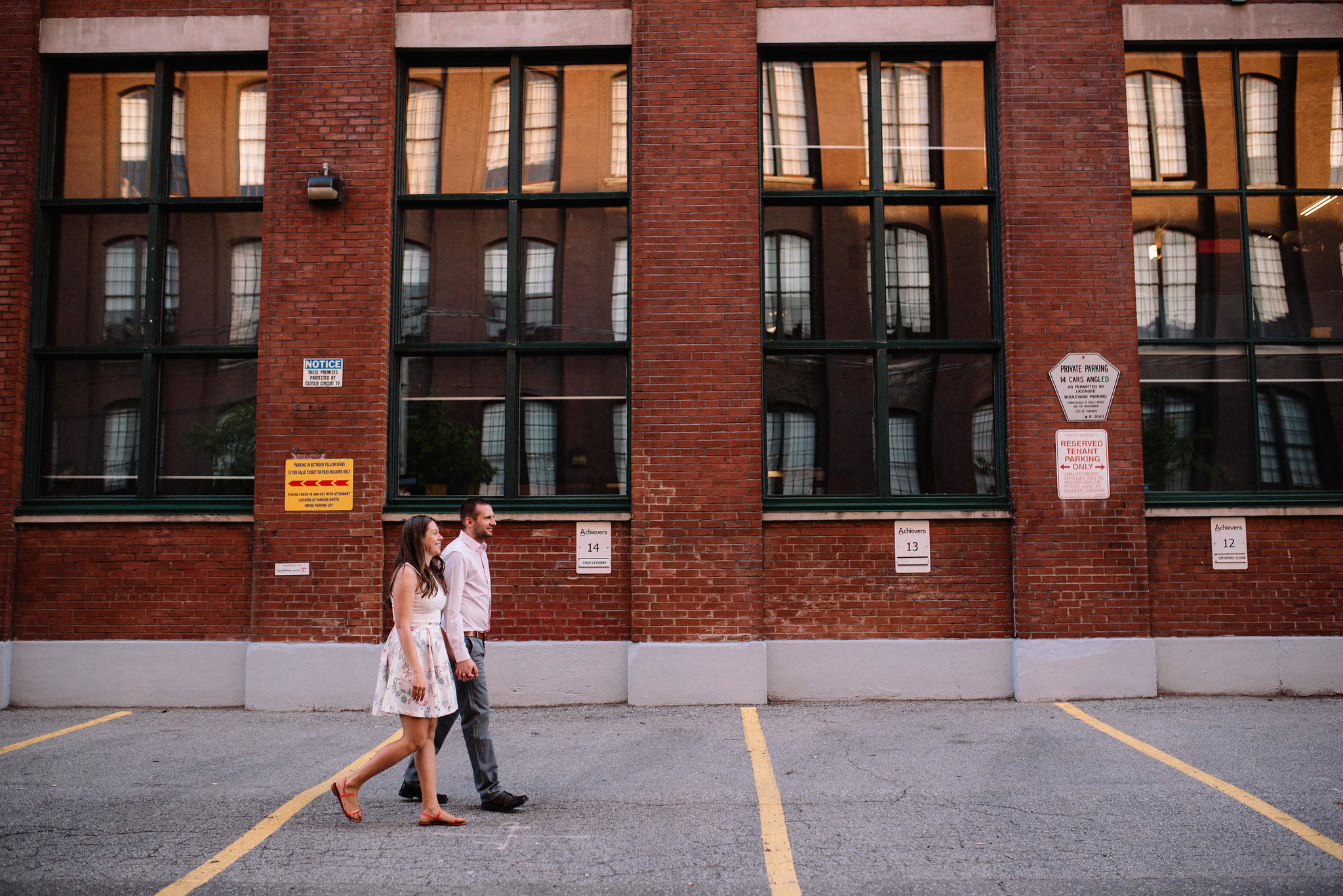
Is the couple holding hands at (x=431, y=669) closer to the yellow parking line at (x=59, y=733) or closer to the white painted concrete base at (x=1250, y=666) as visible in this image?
the yellow parking line at (x=59, y=733)

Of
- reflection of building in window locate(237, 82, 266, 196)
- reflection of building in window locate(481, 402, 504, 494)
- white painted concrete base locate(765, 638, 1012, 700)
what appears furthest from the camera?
reflection of building in window locate(237, 82, 266, 196)

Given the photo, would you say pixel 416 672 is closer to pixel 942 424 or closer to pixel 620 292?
pixel 620 292

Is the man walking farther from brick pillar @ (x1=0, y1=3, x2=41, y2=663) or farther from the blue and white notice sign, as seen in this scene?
brick pillar @ (x1=0, y1=3, x2=41, y2=663)

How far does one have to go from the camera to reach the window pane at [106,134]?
8.86 m

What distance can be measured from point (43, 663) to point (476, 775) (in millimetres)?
5786

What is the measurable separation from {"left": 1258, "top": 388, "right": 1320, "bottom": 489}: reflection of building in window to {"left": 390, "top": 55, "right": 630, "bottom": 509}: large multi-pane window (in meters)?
6.40

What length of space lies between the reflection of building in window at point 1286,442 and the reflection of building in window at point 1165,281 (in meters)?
1.10

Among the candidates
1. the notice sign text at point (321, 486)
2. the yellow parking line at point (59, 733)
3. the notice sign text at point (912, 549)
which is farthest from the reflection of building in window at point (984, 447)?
the yellow parking line at point (59, 733)

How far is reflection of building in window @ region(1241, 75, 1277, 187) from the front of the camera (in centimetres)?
870

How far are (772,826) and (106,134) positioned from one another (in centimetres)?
944

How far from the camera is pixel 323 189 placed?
26.7 feet

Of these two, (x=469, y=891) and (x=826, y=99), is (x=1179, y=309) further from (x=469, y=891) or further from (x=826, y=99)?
(x=469, y=891)

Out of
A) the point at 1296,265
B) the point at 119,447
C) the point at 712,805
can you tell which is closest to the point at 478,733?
the point at 712,805

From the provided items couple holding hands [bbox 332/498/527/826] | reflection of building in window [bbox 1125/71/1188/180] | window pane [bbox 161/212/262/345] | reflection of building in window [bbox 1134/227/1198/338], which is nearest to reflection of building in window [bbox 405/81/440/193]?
window pane [bbox 161/212/262/345]
